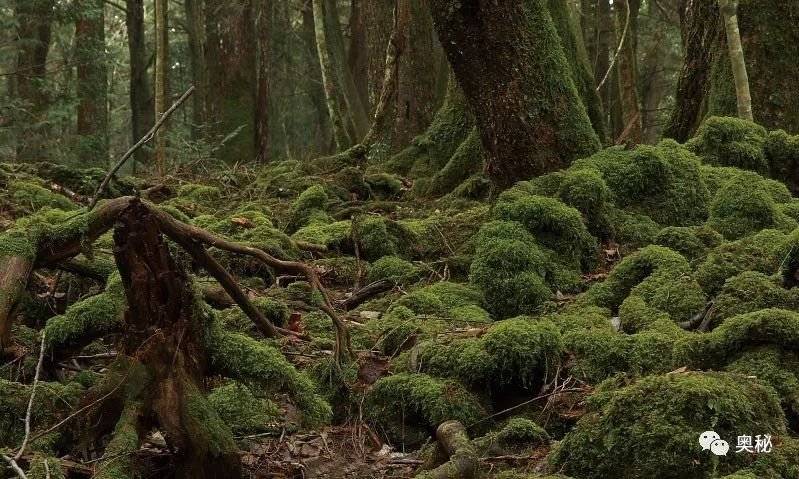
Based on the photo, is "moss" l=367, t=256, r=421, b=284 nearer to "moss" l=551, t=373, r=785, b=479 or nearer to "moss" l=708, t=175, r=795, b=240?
"moss" l=708, t=175, r=795, b=240

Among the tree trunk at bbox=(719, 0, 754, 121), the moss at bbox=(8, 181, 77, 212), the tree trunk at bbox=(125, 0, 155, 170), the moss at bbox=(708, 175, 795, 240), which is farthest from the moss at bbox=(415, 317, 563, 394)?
the tree trunk at bbox=(125, 0, 155, 170)

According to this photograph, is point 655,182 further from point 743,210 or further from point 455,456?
point 455,456

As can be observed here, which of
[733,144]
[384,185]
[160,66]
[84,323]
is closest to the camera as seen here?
[84,323]

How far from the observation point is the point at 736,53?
6258 mm

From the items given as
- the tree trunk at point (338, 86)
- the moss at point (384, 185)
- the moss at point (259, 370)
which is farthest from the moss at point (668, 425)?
the tree trunk at point (338, 86)

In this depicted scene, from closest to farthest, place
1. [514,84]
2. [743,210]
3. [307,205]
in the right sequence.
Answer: [743,210], [514,84], [307,205]

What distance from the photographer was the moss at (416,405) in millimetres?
3719

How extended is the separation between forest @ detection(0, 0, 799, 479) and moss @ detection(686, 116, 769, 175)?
2cm

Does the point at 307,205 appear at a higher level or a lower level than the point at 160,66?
lower

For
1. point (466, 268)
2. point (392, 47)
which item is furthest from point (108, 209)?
point (392, 47)

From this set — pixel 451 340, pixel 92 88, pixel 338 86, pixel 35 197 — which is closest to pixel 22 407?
pixel 451 340

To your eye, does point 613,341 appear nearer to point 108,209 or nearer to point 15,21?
point 108,209

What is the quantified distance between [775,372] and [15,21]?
14.8m

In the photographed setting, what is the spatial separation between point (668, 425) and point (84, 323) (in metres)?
2.36
